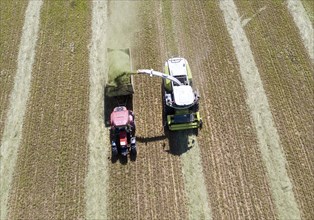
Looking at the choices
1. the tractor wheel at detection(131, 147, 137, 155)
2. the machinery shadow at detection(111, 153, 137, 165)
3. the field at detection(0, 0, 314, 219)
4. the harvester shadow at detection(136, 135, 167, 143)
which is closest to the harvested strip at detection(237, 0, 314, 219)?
the field at detection(0, 0, 314, 219)

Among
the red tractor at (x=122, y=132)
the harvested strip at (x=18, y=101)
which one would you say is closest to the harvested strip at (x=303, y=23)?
the red tractor at (x=122, y=132)

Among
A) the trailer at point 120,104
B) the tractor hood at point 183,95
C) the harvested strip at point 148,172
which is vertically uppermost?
the tractor hood at point 183,95

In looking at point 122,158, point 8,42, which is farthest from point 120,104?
point 8,42

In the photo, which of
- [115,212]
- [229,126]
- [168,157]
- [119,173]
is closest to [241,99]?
[229,126]

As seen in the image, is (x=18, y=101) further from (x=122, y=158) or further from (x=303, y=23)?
(x=303, y=23)

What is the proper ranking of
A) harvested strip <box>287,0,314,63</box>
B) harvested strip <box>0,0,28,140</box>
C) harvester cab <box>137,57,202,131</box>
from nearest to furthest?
1. harvester cab <box>137,57,202,131</box>
2. harvested strip <box>0,0,28,140</box>
3. harvested strip <box>287,0,314,63</box>

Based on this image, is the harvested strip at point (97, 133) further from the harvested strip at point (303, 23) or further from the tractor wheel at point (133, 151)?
the harvested strip at point (303, 23)

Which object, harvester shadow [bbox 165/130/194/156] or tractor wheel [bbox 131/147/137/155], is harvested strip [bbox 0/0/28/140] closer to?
tractor wheel [bbox 131/147/137/155]
